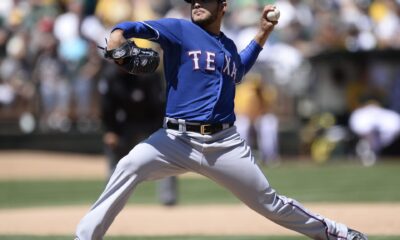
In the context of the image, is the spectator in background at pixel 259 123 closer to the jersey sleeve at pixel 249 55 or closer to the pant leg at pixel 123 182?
the jersey sleeve at pixel 249 55

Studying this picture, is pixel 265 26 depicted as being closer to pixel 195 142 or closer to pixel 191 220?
pixel 195 142

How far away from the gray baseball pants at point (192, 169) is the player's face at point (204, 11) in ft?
2.52

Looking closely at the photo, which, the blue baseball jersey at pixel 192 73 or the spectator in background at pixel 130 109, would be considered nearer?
→ the blue baseball jersey at pixel 192 73

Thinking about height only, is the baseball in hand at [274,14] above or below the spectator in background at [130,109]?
above

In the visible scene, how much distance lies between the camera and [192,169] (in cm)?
643

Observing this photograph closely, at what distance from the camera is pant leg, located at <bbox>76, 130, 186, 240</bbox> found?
6.20m

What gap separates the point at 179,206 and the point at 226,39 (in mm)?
4932

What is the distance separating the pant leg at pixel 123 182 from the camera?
6195mm

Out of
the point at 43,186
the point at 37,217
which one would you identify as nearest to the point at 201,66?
the point at 37,217

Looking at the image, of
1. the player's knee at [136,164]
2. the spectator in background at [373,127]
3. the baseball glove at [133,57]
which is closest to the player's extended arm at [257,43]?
the baseball glove at [133,57]

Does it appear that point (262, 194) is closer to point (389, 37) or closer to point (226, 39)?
point (226, 39)

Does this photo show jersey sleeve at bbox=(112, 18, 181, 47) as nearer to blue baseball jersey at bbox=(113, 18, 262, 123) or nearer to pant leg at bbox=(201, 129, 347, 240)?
blue baseball jersey at bbox=(113, 18, 262, 123)

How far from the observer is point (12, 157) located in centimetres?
1797

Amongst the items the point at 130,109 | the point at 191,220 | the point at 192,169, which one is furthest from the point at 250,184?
the point at 130,109
